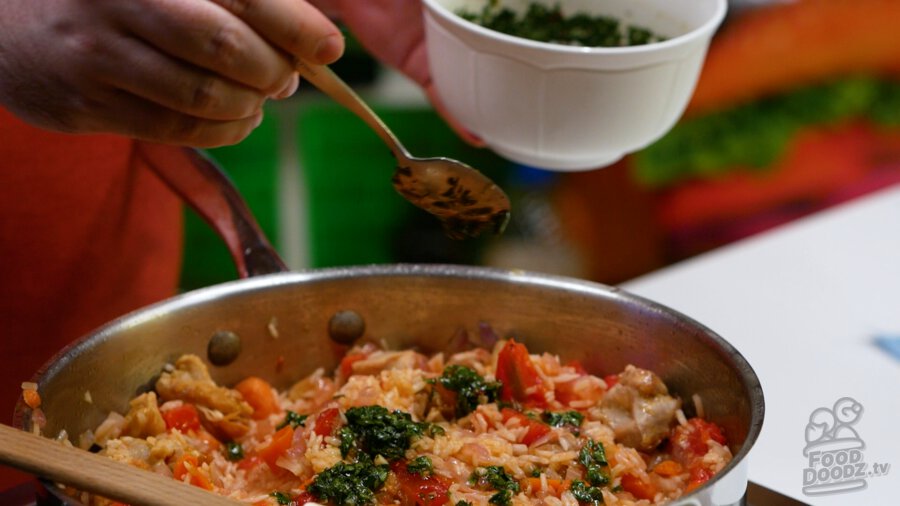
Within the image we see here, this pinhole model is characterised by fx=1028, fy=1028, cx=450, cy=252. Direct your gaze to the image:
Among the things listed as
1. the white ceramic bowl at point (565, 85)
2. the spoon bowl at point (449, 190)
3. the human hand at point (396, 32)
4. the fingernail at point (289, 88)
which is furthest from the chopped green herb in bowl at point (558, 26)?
the fingernail at point (289, 88)

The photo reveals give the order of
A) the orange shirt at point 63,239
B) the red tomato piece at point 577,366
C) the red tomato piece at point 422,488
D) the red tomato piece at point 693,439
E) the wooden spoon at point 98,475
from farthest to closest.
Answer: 1. the orange shirt at point 63,239
2. the red tomato piece at point 577,366
3. the red tomato piece at point 693,439
4. the red tomato piece at point 422,488
5. the wooden spoon at point 98,475

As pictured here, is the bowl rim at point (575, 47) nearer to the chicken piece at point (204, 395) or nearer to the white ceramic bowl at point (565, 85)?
the white ceramic bowl at point (565, 85)

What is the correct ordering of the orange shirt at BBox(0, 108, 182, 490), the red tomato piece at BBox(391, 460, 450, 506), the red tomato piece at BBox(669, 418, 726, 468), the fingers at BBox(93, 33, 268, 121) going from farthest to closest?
the orange shirt at BBox(0, 108, 182, 490) → the red tomato piece at BBox(669, 418, 726, 468) → the red tomato piece at BBox(391, 460, 450, 506) → the fingers at BBox(93, 33, 268, 121)

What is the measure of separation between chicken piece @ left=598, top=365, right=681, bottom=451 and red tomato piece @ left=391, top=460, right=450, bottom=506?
31 centimetres

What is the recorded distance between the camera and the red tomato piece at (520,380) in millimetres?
1622

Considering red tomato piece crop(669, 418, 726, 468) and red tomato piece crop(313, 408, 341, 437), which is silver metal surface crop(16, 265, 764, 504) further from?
red tomato piece crop(313, 408, 341, 437)

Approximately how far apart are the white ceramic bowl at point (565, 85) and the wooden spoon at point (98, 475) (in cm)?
79

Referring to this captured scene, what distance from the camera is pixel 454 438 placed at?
148 centimetres

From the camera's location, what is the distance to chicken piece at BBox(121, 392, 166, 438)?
152 cm

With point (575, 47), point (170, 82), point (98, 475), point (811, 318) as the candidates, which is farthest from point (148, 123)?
point (811, 318)

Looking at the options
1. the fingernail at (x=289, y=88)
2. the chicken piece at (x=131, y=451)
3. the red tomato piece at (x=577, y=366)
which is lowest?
the chicken piece at (x=131, y=451)

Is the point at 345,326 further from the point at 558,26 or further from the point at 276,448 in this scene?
the point at 558,26

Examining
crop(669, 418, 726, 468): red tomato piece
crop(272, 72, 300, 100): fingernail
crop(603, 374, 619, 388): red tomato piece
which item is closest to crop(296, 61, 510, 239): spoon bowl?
crop(272, 72, 300, 100): fingernail

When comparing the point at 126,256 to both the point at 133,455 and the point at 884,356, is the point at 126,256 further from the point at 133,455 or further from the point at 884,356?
the point at 884,356
